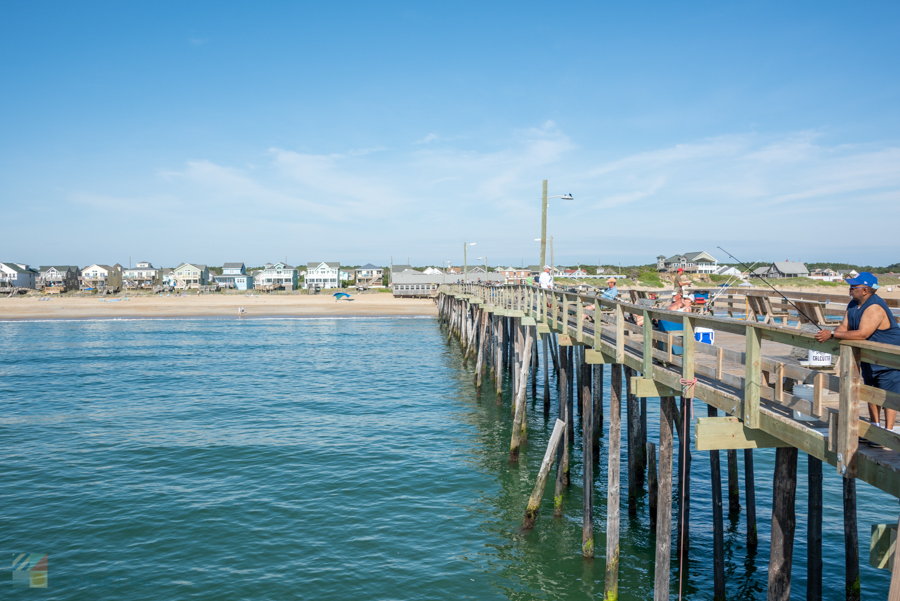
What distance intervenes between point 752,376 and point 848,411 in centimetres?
110

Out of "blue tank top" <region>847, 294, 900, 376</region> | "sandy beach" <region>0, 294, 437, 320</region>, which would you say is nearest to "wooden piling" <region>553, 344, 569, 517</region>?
"blue tank top" <region>847, 294, 900, 376</region>

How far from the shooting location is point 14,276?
334 feet

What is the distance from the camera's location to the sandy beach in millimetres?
64062

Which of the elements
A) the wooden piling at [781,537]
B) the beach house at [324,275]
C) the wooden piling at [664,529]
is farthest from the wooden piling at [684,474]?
the beach house at [324,275]

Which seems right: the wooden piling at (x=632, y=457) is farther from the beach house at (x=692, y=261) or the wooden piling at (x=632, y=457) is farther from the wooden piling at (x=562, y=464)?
the beach house at (x=692, y=261)

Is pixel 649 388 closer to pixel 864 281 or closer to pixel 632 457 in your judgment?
pixel 864 281

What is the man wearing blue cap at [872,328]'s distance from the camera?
4.85 m

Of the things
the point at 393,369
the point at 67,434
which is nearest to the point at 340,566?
the point at 67,434

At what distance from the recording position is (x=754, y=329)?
197 inches

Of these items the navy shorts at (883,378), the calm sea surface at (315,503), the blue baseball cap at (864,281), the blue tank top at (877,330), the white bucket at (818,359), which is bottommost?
the calm sea surface at (315,503)

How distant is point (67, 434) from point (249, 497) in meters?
9.21

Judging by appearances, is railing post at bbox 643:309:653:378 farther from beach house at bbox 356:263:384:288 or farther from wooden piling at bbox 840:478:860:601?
beach house at bbox 356:263:384:288

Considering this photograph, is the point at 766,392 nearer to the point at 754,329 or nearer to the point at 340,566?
the point at 754,329

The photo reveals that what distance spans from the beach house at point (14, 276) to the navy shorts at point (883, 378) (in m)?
125
